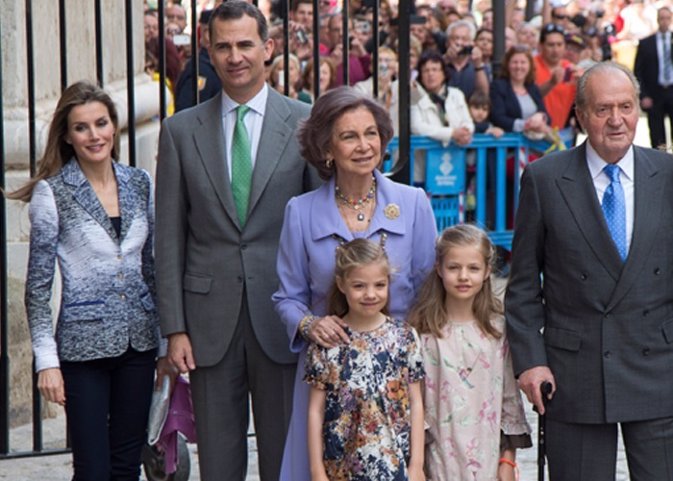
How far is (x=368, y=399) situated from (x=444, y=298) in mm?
436

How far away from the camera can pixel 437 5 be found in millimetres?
17812

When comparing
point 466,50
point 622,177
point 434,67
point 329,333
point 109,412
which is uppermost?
point 466,50

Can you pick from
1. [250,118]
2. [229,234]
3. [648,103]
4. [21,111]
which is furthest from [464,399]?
[648,103]

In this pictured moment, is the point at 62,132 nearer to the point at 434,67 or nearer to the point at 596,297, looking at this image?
the point at 596,297

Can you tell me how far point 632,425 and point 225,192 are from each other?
1521 millimetres

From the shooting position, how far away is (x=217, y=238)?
521cm

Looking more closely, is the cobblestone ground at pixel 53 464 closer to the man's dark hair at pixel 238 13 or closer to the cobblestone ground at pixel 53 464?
the cobblestone ground at pixel 53 464

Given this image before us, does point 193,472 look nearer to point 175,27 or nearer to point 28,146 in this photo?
point 28,146

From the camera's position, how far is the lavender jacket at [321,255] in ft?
16.3

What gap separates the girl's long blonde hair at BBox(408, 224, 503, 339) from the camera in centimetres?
495

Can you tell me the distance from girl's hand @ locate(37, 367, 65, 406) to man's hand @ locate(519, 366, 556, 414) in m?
1.52

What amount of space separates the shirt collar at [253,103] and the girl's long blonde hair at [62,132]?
42 cm

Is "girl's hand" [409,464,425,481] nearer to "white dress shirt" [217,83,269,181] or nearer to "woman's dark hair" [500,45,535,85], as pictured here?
"white dress shirt" [217,83,269,181]

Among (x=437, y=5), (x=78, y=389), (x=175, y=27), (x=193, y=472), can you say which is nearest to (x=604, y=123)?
(x=78, y=389)
